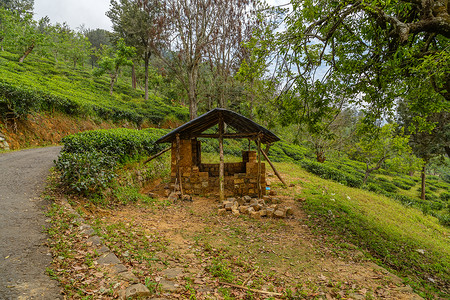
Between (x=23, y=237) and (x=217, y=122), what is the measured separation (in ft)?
23.4

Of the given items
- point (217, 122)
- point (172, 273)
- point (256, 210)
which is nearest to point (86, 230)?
point (172, 273)

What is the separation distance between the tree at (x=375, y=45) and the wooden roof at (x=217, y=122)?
7.22 ft

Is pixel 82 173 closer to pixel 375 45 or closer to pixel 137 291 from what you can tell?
pixel 137 291

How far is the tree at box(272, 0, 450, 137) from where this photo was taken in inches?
171

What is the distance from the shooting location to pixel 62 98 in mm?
14109

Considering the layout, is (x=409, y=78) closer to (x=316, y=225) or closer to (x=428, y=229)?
(x=316, y=225)

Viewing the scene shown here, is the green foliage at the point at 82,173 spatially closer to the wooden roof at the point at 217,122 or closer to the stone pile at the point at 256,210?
the wooden roof at the point at 217,122

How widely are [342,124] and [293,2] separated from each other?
18.8 m

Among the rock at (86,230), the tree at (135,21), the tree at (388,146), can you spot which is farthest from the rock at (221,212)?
the tree at (135,21)

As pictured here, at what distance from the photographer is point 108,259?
3.40 metres

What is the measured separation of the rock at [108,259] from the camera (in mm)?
3330

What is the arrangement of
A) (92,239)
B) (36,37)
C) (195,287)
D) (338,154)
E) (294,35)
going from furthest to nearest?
1. (36,37)
2. (338,154)
3. (294,35)
4. (92,239)
5. (195,287)

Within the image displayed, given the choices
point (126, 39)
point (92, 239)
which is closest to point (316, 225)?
point (92, 239)

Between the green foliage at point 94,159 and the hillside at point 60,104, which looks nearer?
the green foliage at point 94,159
